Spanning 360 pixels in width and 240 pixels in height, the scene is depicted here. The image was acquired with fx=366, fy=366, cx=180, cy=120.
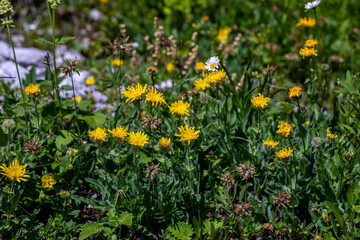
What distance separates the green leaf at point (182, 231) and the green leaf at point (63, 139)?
952 millimetres

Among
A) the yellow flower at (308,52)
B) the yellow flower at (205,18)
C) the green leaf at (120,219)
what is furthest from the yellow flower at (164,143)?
the yellow flower at (205,18)

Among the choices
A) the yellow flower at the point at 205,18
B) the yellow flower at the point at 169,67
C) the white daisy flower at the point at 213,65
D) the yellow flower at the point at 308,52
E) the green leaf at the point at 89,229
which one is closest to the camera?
the green leaf at the point at 89,229

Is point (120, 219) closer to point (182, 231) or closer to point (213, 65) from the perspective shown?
point (182, 231)

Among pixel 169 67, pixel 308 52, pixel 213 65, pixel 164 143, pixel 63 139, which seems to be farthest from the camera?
pixel 169 67

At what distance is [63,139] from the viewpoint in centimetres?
253

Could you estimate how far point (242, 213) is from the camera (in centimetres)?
207

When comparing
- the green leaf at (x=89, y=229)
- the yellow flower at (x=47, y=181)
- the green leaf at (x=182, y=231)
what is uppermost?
the yellow flower at (x=47, y=181)

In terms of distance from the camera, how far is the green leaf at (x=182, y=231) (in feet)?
6.73

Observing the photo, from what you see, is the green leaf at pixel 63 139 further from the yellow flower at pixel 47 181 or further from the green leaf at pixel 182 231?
the green leaf at pixel 182 231

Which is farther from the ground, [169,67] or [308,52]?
[169,67]

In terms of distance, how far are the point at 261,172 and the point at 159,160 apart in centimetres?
69

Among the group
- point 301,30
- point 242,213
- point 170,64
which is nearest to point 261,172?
point 242,213

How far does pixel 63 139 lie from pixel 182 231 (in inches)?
41.8

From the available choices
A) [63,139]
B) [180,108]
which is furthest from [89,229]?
[180,108]
